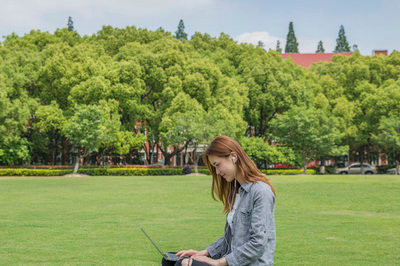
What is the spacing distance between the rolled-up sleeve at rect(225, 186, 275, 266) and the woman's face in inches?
8.5

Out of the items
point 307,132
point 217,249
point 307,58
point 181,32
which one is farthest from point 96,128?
point 307,58

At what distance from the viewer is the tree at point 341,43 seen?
98.4m

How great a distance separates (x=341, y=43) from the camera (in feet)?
325

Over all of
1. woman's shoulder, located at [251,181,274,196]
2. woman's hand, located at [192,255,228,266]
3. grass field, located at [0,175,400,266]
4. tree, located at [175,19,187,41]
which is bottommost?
grass field, located at [0,175,400,266]

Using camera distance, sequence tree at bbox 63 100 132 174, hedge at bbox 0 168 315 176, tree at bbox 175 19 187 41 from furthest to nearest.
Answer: tree at bbox 175 19 187 41 → hedge at bbox 0 168 315 176 → tree at bbox 63 100 132 174

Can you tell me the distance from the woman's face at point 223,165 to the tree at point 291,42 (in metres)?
100

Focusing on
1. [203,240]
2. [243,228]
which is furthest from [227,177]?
[203,240]

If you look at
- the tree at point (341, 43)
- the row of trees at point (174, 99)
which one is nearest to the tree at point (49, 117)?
the row of trees at point (174, 99)

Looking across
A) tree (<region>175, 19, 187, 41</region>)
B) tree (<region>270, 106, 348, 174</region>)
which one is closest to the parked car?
tree (<region>270, 106, 348, 174</region>)

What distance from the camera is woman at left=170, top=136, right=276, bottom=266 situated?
10.3 feet

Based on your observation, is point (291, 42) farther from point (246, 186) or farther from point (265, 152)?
point (246, 186)

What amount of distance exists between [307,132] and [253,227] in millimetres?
46967

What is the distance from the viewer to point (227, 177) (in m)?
3.35

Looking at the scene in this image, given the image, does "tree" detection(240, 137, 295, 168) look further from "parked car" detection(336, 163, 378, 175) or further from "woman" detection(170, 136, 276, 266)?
"woman" detection(170, 136, 276, 266)
